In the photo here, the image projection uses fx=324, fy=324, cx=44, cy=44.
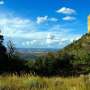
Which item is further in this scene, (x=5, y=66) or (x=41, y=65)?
(x=41, y=65)

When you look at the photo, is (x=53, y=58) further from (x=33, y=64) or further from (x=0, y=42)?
(x=0, y=42)

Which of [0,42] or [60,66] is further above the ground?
[0,42]

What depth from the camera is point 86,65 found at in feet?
234

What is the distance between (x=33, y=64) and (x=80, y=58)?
59.0 feet

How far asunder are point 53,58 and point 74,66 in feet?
23.2

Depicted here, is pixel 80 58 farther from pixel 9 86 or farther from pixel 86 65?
pixel 9 86

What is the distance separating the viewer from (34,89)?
24.1 feet

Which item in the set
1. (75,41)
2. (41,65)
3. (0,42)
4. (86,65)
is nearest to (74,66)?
(86,65)

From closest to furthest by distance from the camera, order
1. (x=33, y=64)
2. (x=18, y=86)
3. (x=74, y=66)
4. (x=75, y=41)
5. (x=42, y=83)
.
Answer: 1. (x=18, y=86)
2. (x=42, y=83)
3. (x=33, y=64)
4. (x=74, y=66)
5. (x=75, y=41)

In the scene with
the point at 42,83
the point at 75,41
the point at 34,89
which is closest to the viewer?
the point at 34,89

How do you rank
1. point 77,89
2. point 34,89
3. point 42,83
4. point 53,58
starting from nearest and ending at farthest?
1. point 77,89
2. point 34,89
3. point 42,83
4. point 53,58

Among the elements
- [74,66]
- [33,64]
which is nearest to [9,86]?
[33,64]

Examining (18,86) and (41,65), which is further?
(41,65)

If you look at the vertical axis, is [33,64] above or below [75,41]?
below
